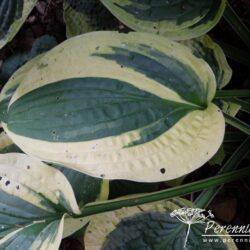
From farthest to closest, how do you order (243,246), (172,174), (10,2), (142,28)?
1. (243,246)
2. (10,2)
3. (142,28)
4. (172,174)

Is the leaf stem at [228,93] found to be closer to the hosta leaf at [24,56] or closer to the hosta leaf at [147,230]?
the hosta leaf at [147,230]

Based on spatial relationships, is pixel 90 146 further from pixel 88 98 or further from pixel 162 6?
pixel 162 6

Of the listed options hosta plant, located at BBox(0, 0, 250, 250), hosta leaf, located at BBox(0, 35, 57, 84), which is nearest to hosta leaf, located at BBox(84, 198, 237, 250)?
hosta plant, located at BBox(0, 0, 250, 250)

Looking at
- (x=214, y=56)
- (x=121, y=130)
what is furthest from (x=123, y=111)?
(x=214, y=56)

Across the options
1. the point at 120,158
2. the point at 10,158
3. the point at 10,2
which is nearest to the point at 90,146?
the point at 120,158

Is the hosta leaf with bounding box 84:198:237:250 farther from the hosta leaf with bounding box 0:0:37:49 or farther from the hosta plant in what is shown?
the hosta leaf with bounding box 0:0:37:49

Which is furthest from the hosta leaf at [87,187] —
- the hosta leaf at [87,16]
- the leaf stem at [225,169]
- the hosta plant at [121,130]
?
the hosta leaf at [87,16]
